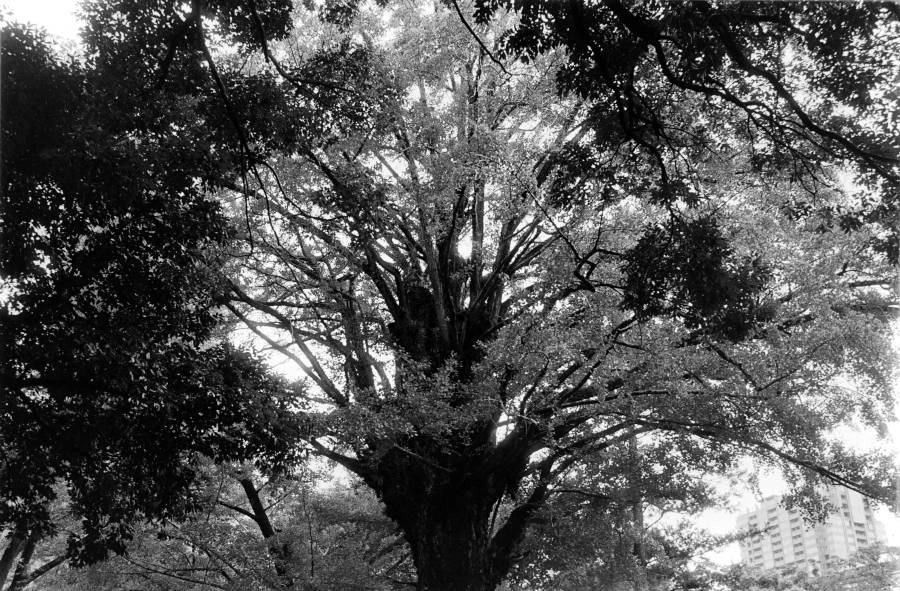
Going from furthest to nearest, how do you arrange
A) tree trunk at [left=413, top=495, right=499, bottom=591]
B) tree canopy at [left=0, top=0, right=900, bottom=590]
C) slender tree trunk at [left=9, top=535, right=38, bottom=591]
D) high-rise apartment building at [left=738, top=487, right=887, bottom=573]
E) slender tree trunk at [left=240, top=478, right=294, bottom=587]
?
high-rise apartment building at [left=738, top=487, right=887, bottom=573]
slender tree trunk at [left=9, top=535, right=38, bottom=591]
slender tree trunk at [left=240, top=478, right=294, bottom=587]
tree trunk at [left=413, top=495, right=499, bottom=591]
tree canopy at [left=0, top=0, right=900, bottom=590]

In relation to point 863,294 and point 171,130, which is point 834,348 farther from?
point 171,130

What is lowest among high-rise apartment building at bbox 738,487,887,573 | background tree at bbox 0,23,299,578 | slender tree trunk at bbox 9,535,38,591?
slender tree trunk at bbox 9,535,38,591

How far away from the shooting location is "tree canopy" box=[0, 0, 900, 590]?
4230mm

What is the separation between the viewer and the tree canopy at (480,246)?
13.9ft

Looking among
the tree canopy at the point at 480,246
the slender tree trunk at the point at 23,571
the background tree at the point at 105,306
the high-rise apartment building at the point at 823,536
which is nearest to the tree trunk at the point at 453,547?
the tree canopy at the point at 480,246

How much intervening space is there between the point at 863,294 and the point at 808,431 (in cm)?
189

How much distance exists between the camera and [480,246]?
33.8 feet

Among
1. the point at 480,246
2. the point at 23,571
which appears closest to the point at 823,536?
the point at 480,246

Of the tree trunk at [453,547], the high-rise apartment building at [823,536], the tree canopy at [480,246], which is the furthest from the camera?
the high-rise apartment building at [823,536]

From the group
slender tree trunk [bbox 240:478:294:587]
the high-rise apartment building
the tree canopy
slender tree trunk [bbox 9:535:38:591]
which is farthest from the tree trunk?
the high-rise apartment building

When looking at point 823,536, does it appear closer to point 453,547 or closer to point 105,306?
point 453,547

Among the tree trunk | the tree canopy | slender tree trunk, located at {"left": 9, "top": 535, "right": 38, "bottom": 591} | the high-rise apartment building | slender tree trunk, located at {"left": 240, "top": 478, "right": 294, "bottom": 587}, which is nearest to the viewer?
the tree canopy

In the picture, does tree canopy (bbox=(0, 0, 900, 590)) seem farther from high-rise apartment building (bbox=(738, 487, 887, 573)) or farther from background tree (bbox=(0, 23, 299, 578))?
high-rise apartment building (bbox=(738, 487, 887, 573))

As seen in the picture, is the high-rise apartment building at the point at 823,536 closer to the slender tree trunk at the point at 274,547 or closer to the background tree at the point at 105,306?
the slender tree trunk at the point at 274,547
